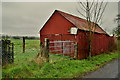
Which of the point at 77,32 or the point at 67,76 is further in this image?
the point at 77,32

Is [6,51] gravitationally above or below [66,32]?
below

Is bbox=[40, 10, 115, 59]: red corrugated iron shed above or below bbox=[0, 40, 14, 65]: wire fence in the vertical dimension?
above

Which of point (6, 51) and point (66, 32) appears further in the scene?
point (66, 32)

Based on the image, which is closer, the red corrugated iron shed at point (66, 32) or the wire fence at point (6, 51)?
the wire fence at point (6, 51)

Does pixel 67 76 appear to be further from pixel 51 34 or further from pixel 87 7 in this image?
pixel 51 34

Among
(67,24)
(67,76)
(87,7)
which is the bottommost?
(67,76)

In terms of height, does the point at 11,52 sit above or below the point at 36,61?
above

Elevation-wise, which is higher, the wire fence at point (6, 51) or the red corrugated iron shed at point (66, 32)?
the red corrugated iron shed at point (66, 32)

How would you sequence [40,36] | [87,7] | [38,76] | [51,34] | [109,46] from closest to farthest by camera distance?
[38,76]
[87,7]
[51,34]
[40,36]
[109,46]

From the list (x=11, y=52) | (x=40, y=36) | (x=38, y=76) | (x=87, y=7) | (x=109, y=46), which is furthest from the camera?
(x=109, y=46)

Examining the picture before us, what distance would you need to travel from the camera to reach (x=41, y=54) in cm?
808

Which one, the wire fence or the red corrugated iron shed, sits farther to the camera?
the red corrugated iron shed

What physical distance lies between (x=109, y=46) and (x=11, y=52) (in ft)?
52.4

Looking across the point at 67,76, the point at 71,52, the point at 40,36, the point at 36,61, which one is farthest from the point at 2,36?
the point at 40,36
